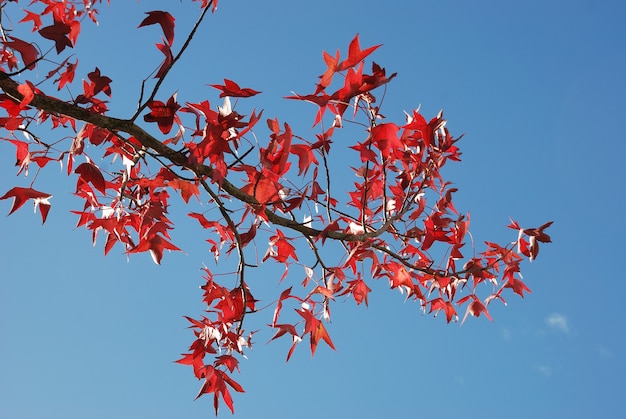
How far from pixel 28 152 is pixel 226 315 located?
91cm

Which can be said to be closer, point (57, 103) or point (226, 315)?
point (57, 103)

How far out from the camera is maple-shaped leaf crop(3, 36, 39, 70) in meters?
1.62

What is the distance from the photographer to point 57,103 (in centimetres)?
169

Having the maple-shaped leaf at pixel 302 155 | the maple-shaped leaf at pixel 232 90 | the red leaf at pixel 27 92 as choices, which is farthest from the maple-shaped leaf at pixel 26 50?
the maple-shaped leaf at pixel 302 155

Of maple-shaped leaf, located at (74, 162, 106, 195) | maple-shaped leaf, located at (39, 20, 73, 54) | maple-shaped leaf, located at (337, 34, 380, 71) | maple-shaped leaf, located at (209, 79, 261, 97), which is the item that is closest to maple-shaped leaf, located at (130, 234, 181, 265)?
maple-shaped leaf, located at (74, 162, 106, 195)

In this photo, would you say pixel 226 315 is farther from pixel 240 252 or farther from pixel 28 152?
pixel 28 152

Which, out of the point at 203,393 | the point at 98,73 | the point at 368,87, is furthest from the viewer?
the point at 203,393

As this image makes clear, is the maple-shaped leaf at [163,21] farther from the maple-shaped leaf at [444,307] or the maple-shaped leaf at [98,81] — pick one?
the maple-shaped leaf at [444,307]

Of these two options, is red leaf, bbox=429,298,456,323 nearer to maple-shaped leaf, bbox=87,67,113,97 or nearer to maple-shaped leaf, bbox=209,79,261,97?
maple-shaped leaf, bbox=209,79,261,97

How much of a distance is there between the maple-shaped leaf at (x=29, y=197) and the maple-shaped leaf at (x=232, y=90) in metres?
0.72

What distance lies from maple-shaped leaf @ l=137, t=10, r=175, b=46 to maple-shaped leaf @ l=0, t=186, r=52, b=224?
71 cm

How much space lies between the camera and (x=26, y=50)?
163cm

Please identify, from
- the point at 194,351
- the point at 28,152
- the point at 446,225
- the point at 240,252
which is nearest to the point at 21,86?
the point at 28,152

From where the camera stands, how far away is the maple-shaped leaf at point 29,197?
5.92 ft
